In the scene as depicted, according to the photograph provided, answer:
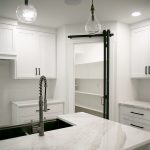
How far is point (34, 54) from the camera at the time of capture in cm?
363

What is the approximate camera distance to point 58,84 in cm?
388

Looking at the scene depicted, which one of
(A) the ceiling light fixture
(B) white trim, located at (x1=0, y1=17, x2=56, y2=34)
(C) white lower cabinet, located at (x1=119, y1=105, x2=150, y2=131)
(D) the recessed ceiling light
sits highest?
(A) the ceiling light fixture

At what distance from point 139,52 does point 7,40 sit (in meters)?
2.60

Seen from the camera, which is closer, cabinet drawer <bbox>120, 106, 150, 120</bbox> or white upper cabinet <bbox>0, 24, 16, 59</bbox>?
cabinet drawer <bbox>120, 106, 150, 120</bbox>

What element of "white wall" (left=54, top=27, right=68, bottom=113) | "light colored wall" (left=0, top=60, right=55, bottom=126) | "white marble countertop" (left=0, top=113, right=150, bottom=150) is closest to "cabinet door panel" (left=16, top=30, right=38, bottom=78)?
"light colored wall" (left=0, top=60, right=55, bottom=126)

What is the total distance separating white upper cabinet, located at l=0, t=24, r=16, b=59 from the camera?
A: 3.12 meters

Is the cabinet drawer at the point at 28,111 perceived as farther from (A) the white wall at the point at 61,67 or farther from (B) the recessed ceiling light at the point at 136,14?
(B) the recessed ceiling light at the point at 136,14

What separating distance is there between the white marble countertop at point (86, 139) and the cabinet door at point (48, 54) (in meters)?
2.29

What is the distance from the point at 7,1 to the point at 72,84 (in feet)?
6.44

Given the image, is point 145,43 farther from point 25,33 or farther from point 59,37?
point 25,33

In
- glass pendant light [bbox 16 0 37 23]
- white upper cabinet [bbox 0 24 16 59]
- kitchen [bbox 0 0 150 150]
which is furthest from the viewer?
white upper cabinet [bbox 0 24 16 59]

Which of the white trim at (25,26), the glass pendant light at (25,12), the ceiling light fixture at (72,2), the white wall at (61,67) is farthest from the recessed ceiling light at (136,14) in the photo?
the glass pendant light at (25,12)

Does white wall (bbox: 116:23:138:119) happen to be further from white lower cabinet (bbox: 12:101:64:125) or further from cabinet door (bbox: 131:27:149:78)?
white lower cabinet (bbox: 12:101:64:125)

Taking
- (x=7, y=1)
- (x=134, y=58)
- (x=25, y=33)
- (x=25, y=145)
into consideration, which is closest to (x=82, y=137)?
(x=25, y=145)
